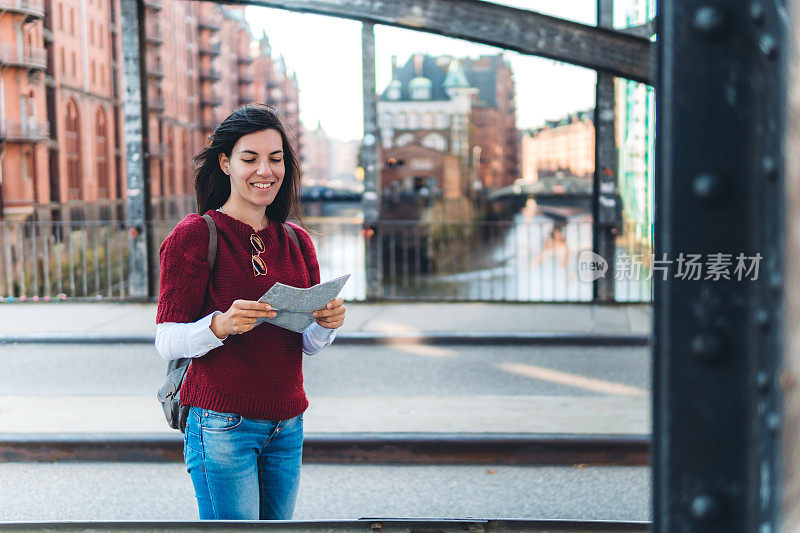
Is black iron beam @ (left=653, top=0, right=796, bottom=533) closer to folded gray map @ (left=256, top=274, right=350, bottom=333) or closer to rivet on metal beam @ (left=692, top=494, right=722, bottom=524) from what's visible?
rivet on metal beam @ (left=692, top=494, right=722, bottom=524)

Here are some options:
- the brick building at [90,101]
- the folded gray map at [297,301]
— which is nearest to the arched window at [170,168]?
the brick building at [90,101]

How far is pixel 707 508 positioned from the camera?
36.6 inches

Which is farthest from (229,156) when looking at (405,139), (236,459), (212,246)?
(405,139)

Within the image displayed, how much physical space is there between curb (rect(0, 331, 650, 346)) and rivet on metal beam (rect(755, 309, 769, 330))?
8.51 m

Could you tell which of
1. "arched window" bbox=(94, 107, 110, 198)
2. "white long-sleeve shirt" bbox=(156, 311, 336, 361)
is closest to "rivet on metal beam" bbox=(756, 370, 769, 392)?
"white long-sleeve shirt" bbox=(156, 311, 336, 361)

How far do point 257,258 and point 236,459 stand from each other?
0.60 metres

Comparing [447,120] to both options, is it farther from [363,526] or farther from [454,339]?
[363,526]

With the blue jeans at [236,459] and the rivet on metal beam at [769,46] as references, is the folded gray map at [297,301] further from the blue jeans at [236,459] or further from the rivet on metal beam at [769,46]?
the rivet on metal beam at [769,46]

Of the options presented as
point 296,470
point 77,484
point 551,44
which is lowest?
point 77,484

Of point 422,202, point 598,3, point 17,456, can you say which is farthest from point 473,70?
point 17,456

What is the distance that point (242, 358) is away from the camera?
265cm

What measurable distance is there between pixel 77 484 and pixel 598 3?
8864mm

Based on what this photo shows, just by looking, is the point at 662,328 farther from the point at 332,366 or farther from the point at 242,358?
the point at 332,366

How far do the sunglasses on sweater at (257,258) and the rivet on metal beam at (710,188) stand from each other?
1935mm
